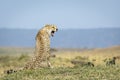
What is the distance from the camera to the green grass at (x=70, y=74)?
16781 millimetres

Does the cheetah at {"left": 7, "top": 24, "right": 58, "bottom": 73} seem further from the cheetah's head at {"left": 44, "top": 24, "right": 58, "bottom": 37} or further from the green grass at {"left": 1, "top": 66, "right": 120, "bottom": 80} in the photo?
the green grass at {"left": 1, "top": 66, "right": 120, "bottom": 80}

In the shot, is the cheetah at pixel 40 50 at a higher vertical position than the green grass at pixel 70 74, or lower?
higher

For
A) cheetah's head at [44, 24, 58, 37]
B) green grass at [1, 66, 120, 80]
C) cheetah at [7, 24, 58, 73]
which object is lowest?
green grass at [1, 66, 120, 80]

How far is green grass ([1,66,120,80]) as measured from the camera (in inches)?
661

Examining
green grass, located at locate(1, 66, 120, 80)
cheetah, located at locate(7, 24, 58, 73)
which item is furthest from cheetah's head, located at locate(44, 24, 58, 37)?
green grass, located at locate(1, 66, 120, 80)

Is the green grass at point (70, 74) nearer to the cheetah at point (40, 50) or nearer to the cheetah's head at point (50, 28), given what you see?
the cheetah at point (40, 50)

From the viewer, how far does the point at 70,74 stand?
17594 millimetres

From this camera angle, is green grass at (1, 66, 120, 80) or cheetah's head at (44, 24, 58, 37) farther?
cheetah's head at (44, 24, 58, 37)

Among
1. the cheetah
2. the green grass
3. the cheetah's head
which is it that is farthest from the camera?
the cheetah's head

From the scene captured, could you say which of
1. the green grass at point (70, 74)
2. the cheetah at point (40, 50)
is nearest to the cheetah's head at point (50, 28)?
the cheetah at point (40, 50)

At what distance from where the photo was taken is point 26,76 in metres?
17.5

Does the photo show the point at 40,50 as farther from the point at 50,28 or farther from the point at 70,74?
the point at 70,74

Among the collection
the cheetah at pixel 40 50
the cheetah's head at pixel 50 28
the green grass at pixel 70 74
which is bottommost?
the green grass at pixel 70 74

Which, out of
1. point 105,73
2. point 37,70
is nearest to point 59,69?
point 37,70
